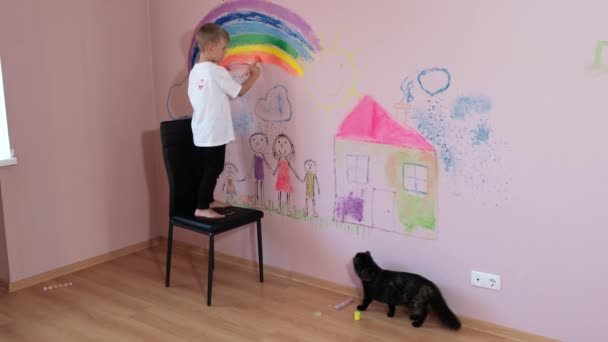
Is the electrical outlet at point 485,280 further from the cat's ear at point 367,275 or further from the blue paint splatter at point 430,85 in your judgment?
the blue paint splatter at point 430,85

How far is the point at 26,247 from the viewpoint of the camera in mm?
3258

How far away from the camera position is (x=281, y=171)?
10.7 ft

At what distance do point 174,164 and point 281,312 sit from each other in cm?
101

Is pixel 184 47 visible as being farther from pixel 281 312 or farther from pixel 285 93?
pixel 281 312

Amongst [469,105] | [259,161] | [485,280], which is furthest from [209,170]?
[485,280]

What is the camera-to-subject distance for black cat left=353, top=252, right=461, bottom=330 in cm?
269

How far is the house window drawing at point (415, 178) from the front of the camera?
274cm

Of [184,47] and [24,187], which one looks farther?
[184,47]

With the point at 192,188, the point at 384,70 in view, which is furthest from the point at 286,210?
the point at 384,70

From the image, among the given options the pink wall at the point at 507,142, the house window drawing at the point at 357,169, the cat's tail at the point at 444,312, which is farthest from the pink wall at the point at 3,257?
the cat's tail at the point at 444,312

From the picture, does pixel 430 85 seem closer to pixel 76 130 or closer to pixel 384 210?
pixel 384 210

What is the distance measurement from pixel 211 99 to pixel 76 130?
1.01 metres

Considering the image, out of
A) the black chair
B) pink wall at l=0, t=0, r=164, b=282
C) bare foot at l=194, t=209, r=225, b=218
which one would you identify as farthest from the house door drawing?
pink wall at l=0, t=0, r=164, b=282

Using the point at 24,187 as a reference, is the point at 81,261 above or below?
below
